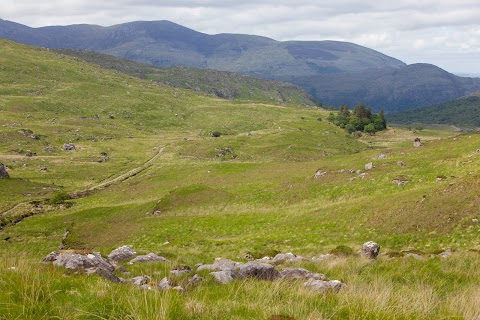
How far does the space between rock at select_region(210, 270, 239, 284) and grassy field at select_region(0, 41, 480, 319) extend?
31 cm

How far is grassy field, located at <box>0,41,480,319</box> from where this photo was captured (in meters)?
8.38

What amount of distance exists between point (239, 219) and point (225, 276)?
2903cm

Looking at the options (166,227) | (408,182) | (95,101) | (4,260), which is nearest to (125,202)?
(166,227)

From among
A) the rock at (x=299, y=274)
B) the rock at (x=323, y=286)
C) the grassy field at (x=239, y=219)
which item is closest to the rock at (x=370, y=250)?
the grassy field at (x=239, y=219)

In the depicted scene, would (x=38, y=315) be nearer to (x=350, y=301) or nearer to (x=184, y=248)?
(x=350, y=301)

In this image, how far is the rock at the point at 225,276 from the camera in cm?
1304

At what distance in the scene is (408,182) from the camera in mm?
39219

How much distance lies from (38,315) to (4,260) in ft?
17.6

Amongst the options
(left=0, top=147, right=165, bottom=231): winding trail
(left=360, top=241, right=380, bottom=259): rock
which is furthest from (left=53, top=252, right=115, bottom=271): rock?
(left=0, top=147, right=165, bottom=231): winding trail

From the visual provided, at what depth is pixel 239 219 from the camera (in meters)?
42.3

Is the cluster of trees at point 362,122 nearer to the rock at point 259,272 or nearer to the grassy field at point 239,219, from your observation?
the grassy field at point 239,219

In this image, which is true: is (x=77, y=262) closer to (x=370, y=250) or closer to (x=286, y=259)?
(x=286, y=259)

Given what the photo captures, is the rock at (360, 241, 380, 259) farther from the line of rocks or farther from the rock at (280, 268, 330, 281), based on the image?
the line of rocks

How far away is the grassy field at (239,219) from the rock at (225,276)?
12.2 inches
